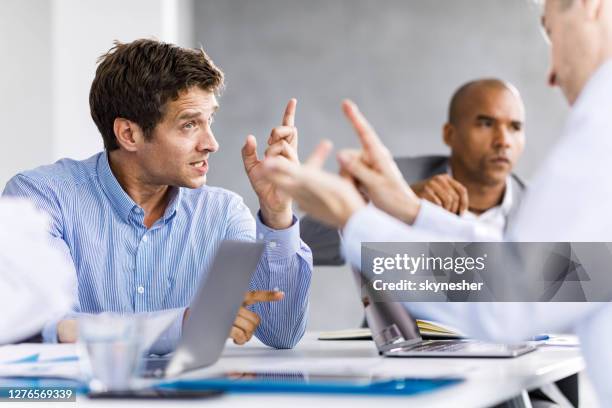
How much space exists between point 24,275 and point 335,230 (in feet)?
7.03

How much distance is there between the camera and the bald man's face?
3.97 m

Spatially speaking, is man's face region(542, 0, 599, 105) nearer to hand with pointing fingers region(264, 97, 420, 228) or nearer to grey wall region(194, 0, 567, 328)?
hand with pointing fingers region(264, 97, 420, 228)

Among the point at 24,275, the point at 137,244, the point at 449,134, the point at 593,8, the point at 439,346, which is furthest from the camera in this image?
the point at 449,134

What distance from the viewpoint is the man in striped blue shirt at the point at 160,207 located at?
1.96 meters

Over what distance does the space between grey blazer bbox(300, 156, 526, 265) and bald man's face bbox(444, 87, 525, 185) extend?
0.08 meters

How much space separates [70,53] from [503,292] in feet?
11.9

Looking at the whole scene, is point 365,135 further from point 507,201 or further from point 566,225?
point 507,201

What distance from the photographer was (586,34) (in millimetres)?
1144

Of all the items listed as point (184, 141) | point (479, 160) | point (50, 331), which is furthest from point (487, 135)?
point (50, 331)

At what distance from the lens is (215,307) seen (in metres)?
1.36

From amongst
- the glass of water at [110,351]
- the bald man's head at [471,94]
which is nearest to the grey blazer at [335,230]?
the bald man's head at [471,94]

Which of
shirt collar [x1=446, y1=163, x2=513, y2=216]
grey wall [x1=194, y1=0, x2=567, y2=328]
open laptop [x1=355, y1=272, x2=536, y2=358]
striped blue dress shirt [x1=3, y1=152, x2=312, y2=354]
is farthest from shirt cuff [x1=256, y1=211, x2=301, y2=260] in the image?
grey wall [x1=194, y1=0, x2=567, y2=328]

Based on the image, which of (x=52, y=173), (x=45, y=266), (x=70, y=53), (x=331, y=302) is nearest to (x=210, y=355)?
(x=45, y=266)

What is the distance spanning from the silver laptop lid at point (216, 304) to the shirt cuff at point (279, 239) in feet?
1.80
